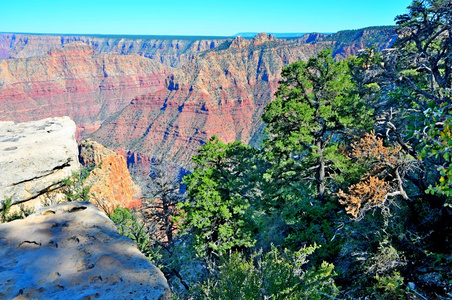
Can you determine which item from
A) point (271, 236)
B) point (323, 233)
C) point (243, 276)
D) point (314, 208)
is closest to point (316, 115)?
point (314, 208)

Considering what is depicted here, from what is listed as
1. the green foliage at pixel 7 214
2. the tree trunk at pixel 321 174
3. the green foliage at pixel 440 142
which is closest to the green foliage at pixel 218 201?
the tree trunk at pixel 321 174

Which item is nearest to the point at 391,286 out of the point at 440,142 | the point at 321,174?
the point at 440,142

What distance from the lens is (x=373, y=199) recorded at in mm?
8844

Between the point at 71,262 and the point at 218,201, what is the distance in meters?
10.7

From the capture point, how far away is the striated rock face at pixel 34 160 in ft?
26.8

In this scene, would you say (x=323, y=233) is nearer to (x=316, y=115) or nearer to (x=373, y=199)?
(x=373, y=199)

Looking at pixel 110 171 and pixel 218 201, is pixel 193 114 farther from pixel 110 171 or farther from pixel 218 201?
pixel 218 201

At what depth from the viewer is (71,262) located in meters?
5.43

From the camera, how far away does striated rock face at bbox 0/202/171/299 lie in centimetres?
459

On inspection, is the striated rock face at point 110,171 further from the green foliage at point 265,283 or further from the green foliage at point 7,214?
the green foliage at point 265,283

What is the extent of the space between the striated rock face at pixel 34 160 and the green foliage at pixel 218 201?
7095mm

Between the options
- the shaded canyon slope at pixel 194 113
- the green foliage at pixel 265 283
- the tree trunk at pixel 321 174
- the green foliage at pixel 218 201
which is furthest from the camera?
the shaded canyon slope at pixel 194 113

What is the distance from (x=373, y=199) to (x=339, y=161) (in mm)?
5509

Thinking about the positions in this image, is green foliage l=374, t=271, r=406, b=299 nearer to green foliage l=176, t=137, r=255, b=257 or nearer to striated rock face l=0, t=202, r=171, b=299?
striated rock face l=0, t=202, r=171, b=299
